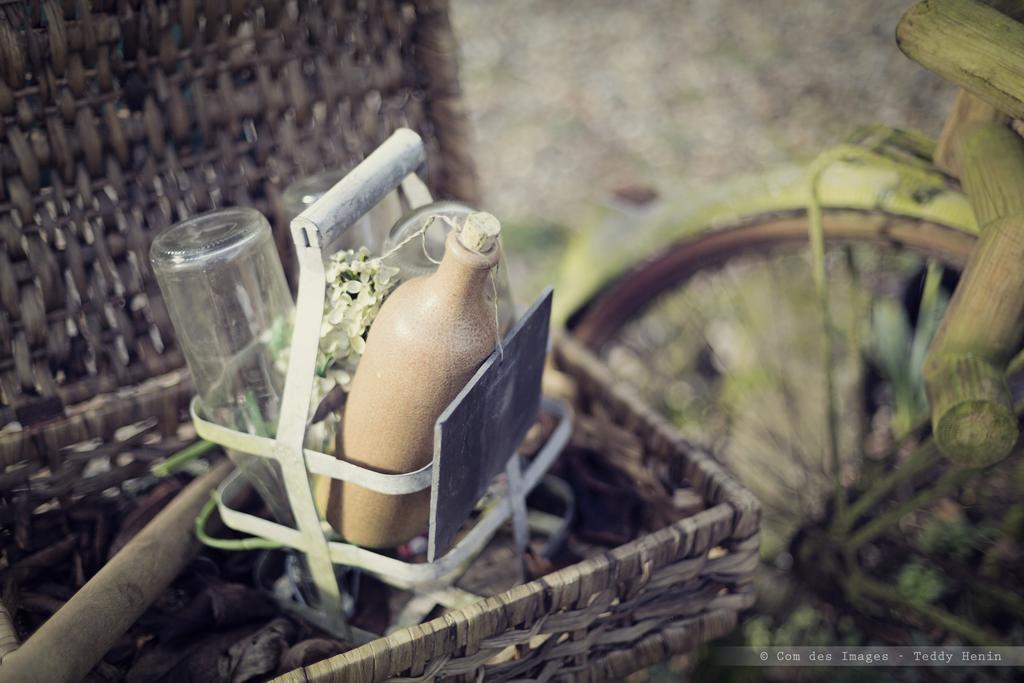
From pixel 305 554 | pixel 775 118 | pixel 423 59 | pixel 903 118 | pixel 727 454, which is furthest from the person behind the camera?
pixel 775 118

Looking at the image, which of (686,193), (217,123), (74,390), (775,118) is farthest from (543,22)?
(74,390)

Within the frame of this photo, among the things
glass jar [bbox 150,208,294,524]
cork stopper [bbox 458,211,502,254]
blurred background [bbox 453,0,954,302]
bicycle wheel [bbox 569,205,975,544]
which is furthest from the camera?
blurred background [bbox 453,0,954,302]

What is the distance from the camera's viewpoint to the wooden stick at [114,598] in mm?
784

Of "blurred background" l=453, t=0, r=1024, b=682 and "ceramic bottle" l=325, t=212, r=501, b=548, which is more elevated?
"ceramic bottle" l=325, t=212, r=501, b=548

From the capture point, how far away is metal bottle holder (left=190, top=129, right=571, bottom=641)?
2.65 ft

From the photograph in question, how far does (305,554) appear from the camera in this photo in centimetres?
99

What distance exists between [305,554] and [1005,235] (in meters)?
0.88

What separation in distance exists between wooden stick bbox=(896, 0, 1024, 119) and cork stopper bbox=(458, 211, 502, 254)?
1.81ft

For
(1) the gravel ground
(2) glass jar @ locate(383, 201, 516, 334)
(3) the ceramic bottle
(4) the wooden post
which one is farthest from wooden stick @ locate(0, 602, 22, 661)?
(1) the gravel ground

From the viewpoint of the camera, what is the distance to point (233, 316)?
95 centimetres

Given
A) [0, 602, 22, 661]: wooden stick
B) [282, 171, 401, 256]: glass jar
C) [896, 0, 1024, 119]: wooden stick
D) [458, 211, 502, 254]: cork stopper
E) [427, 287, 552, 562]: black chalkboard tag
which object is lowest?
[0, 602, 22, 661]: wooden stick

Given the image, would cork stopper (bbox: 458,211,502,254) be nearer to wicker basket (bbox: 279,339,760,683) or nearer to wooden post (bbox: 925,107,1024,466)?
wicker basket (bbox: 279,339,760,683)

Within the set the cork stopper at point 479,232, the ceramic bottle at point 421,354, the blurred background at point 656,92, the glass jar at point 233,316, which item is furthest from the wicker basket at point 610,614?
the blurred background at point 656,92

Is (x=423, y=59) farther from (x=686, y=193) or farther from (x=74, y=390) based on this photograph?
(x=74, y=390)
